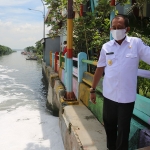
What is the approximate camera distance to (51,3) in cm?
671

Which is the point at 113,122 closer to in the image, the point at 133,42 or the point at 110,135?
the point at 110,135

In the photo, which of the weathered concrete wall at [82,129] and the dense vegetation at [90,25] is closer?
the weathered concrete wall at [82,129]

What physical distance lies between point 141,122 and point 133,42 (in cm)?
116

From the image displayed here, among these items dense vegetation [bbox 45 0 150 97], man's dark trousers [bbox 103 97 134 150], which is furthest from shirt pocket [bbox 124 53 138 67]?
dense vegetation [bbox 45 0 150 97]

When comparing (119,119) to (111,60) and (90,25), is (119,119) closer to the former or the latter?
(111,60)

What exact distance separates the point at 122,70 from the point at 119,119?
54 cm

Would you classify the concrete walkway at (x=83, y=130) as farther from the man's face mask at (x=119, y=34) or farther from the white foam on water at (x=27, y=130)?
the man's face mask at (x=119, y=34)

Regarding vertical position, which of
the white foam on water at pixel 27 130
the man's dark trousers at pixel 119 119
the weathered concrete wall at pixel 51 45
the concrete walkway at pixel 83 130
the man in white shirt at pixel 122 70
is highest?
the weathered concrete wall at pixel 51 45

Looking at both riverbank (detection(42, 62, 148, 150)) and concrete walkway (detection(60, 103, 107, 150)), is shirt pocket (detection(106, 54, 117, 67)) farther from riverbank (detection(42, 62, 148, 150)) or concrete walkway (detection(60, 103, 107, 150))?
concrete walkway (detection(60, 103, 107, 150))

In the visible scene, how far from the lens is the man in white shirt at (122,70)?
2.05 metres

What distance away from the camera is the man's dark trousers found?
2.16 meters

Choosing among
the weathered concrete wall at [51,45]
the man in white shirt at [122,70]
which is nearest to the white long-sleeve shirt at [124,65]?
the man in white shirt at [122,70]

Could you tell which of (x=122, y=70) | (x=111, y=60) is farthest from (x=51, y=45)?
(x=122, y=70)

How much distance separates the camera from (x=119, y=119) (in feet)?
7.27
